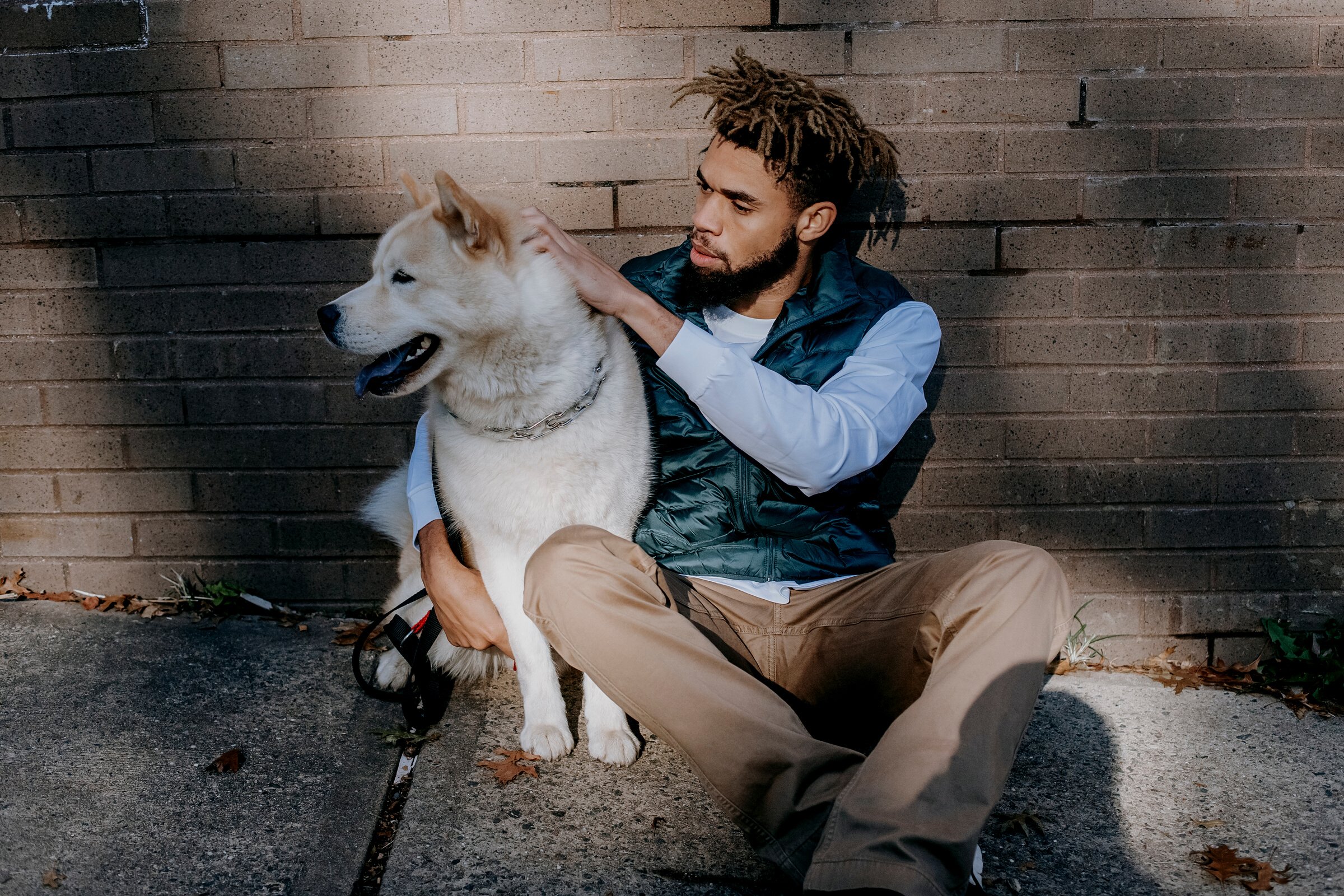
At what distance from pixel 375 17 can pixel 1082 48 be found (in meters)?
2.19

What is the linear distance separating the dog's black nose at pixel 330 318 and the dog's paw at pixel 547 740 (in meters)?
1.10

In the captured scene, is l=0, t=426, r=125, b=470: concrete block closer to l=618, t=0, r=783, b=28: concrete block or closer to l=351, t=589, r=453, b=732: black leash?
l=351, t=589, r=453, b=732: black leash

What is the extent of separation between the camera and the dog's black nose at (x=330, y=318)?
2.26 meters

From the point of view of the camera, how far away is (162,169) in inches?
123

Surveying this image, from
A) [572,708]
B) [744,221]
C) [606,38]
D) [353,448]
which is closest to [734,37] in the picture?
[606,38]

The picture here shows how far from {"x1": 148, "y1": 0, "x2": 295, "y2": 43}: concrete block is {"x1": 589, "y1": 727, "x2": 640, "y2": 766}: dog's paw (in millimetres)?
2348

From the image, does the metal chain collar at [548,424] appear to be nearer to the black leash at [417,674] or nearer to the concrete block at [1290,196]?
the black leash at [417,674]

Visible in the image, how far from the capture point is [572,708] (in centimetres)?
279

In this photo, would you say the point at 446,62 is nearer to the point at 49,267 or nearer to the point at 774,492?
the point at 49,267

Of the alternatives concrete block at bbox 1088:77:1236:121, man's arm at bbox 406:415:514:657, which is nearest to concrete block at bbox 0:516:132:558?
man's arm at bbox 406:415:514:657

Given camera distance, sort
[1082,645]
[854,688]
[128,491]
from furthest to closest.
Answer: [128,491] < [1082,645] < [854,688]

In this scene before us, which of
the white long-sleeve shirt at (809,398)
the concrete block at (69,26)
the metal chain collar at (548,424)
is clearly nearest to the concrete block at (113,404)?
the concrete block at (69,26)

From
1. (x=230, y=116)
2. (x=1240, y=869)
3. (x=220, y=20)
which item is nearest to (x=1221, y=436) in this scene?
(x=1240, y=869)

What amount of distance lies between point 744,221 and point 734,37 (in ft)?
2.39
